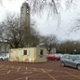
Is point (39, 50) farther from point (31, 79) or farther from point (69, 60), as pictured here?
point (31, 79)

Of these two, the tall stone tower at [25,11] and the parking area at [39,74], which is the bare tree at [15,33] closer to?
the tall stone tower at [25,11]

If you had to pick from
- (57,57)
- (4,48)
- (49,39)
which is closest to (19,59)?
(57,57)

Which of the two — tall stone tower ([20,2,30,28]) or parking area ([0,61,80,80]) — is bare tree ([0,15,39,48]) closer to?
tall stone tower ([20,2,30,28])

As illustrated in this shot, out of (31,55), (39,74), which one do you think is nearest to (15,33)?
(31,55)

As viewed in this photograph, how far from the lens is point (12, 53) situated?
5269 centimetres

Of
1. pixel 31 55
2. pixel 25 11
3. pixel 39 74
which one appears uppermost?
pixel 25 11

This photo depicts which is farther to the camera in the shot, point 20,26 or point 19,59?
point 20,26

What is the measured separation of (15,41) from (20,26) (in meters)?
4.11

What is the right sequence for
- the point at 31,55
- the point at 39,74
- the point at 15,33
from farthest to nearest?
the point at 15,33 → the point at 31,55 → the point at 39,74

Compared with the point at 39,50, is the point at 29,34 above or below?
above

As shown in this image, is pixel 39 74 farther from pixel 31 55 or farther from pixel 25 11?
pixel 31 55

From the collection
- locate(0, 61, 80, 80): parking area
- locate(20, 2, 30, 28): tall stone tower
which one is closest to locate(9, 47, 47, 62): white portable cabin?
locate(20, 2, 30, 28): tall stone tower

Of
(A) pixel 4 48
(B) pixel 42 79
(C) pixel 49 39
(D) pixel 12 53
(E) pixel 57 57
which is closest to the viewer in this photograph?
(B) pixel 42 79

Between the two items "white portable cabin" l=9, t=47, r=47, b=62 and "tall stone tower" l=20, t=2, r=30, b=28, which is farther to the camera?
"white portable cabin" l=9, t=47, r=47, b=62
